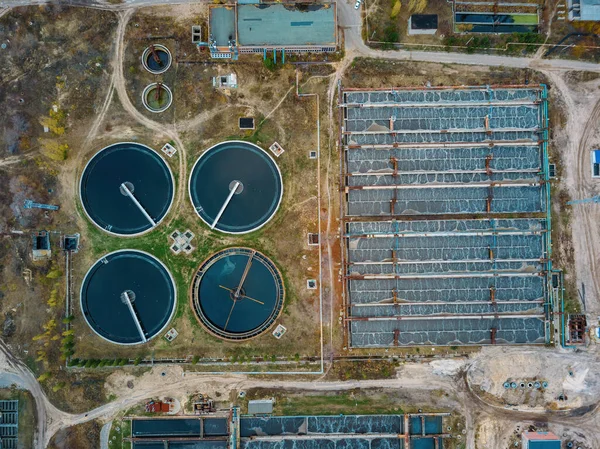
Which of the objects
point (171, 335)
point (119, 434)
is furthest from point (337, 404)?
point (119, 434)

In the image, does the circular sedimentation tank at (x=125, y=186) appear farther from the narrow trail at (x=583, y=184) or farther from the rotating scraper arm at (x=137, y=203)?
the narrow trail at (x=583, y=184)

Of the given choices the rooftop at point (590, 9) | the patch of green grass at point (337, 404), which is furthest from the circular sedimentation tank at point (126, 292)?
the rooftop at point (590, 9)

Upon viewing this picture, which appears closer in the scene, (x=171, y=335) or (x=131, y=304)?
(x=171, y=335)

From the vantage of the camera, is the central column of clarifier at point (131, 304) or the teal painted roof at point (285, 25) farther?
the central column of clarifier at point (131, 304)

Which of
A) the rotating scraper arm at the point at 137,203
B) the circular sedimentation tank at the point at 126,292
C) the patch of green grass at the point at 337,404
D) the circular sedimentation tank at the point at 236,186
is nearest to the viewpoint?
the patch of green grass at the point at 337,404

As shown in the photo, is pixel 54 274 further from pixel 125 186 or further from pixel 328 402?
pixel 328 402

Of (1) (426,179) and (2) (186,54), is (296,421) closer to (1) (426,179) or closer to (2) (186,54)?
(1) (426,179)

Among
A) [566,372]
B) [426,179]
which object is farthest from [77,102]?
[566,372]
